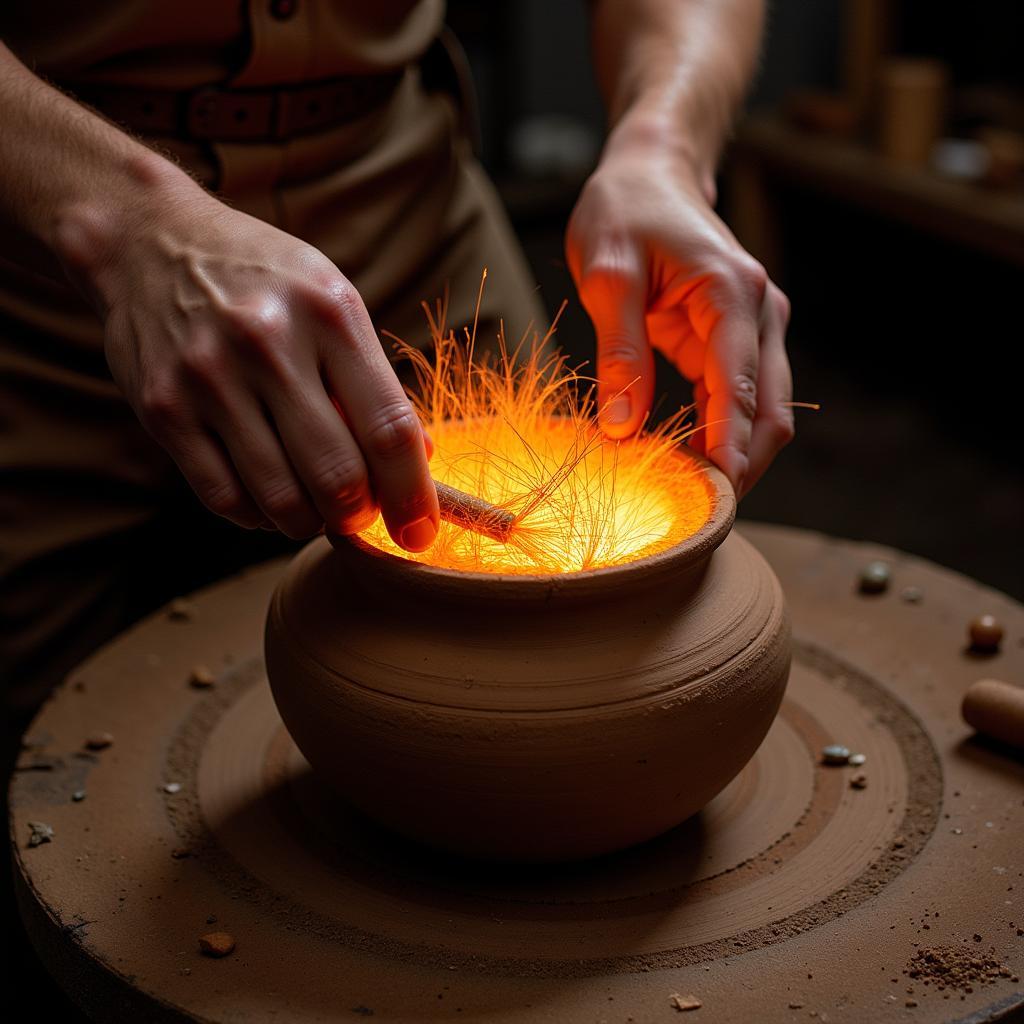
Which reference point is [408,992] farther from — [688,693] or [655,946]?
[688,693]

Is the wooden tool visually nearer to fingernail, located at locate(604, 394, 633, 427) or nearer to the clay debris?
the clay debris

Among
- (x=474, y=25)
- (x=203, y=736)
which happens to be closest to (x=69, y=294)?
(x=203, y=736)

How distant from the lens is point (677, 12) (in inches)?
67.2

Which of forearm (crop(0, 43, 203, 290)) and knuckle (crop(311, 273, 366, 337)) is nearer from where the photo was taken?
knuckle (crop(311, 273, 366, 337))

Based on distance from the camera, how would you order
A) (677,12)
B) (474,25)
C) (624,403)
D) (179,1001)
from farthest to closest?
1. (474,25)
2. (677,12)
3. (624,403)
4. (179,1001)

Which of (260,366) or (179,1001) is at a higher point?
(260,366)

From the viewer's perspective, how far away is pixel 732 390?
1.22 meters

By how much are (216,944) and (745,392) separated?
0.71m

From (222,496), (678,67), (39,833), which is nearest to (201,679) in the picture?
(39,833)

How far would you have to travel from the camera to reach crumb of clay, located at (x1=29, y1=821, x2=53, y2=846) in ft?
3.71

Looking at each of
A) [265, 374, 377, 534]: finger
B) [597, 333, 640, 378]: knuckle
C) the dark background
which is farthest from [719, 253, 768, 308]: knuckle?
the dark background

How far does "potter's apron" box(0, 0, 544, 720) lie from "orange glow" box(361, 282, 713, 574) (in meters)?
0.43

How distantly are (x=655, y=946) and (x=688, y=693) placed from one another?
208 millimetres

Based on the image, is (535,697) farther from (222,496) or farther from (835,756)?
(835,756)
